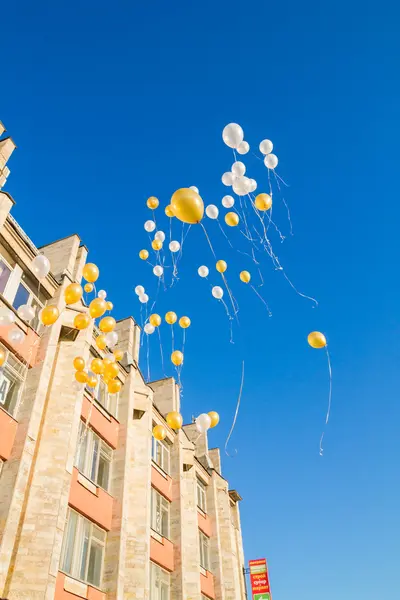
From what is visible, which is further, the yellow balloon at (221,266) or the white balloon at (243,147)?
the yellow balloon at (221,266)

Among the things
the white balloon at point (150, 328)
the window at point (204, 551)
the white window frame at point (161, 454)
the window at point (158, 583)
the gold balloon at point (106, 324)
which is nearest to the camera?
the gold balloon at point (106, 324)

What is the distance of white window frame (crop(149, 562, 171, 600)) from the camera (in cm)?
1803

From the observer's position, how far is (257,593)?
28562mm

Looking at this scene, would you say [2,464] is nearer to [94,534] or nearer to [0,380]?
[0,380]

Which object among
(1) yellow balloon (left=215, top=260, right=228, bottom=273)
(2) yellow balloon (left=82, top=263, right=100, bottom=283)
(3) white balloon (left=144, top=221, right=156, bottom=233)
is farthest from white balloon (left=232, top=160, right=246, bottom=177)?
(2) yellow balloon (left=82, top=263, right=100, bottom=283)

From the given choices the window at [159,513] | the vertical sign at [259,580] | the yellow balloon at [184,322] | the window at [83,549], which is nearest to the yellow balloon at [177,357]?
the yellow balloon at [184,322]

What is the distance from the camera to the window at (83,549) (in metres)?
13.4

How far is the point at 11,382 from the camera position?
13.5 metres

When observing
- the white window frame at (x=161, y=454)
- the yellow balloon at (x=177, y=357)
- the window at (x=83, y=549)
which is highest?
the white window frame at (x=161, y=454)

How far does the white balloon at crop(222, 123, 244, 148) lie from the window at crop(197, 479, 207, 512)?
2274 cm

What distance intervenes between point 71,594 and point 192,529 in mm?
11007

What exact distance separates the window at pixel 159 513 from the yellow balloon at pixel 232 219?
1508cm

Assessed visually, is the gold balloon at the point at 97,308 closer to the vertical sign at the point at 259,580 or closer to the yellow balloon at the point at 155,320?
the yellow balloon at the point at 155,320

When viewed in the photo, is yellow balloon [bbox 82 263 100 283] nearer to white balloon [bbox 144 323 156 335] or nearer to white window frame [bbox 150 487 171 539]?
white balloon [bbox 144 323 156 335]
